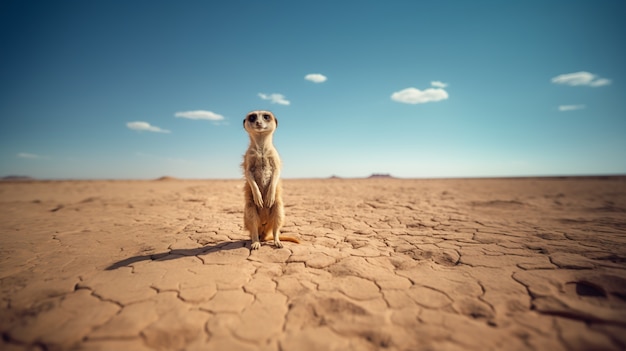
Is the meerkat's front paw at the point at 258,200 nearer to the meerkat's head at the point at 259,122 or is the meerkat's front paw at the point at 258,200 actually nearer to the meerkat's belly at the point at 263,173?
the meerkat's belly at the point at 263,173

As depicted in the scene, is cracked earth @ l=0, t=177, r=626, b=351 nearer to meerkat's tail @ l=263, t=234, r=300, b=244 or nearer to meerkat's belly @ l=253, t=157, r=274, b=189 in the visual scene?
meerkat's tail @ l=263, t=234, r=300, b=244

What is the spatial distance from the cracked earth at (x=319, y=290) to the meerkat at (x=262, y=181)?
322mm

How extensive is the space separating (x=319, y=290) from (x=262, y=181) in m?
1.42

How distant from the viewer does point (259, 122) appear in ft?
8.70

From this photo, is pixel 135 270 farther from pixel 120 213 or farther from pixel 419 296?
pixel 120 213

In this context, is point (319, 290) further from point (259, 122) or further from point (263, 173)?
point (259, 122)

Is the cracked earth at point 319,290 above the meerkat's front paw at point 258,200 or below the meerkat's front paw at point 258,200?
below

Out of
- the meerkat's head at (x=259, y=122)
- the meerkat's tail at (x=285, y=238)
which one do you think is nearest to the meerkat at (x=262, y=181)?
the meerkat's head at (x=259, y=122)

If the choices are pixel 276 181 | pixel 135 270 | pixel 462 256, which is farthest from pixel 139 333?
pixel 462 256

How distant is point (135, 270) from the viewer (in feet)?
7.54

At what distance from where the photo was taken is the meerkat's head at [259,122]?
2.65 meters

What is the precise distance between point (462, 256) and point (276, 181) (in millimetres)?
2335

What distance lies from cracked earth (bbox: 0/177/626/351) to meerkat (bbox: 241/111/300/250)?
322 millimetres

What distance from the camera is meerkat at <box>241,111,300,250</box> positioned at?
9.08 feet
